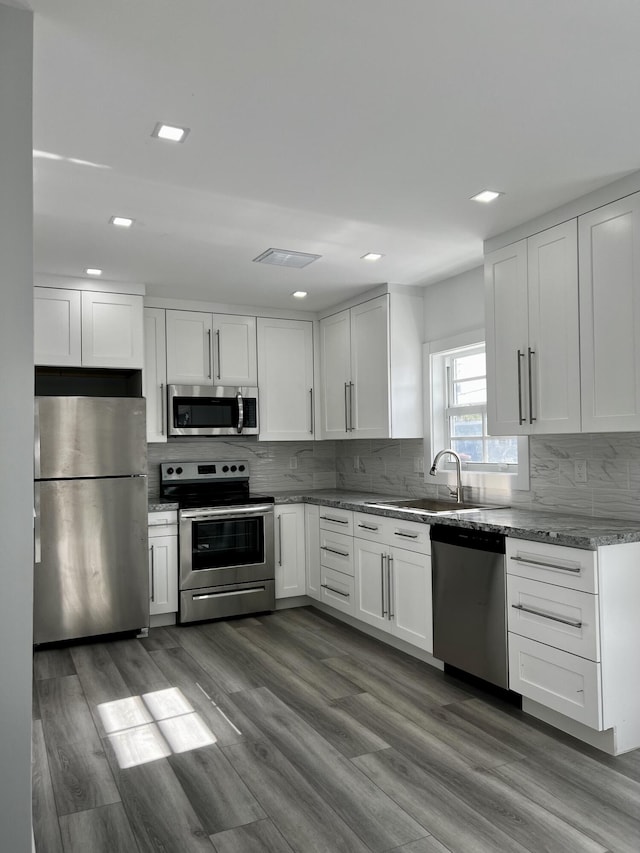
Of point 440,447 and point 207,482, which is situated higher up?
point 440,447

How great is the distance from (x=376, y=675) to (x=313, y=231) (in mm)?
2453

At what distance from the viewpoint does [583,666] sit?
8.68 feet

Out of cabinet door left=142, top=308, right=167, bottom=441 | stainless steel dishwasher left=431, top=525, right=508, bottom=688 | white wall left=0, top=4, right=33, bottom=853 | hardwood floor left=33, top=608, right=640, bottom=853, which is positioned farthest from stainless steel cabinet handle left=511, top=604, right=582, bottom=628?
cabinet door left=142, top=308, right=167, bottom=441

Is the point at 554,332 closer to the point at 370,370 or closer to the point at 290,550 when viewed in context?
the point at 370,370

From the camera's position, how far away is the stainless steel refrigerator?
4082 millimetres

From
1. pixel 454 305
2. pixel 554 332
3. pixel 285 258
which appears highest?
pixel 285 258

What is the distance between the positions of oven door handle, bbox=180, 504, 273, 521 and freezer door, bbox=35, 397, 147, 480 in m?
0.49

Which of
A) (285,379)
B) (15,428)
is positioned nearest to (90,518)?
(285,379)

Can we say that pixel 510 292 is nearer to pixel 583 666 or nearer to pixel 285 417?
pixel 583 666

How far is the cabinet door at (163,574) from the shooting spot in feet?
14.9

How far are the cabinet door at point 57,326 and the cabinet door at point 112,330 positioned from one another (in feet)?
0.16

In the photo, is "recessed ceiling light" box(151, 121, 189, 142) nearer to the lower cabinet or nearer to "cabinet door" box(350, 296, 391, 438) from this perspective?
"cabinet door" box(350, 296, 391, 438)

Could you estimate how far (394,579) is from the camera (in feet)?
12.9

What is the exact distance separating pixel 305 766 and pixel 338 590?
208 cm
